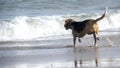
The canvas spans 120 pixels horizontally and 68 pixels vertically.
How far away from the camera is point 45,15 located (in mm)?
24000

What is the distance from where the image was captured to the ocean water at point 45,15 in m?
20.1

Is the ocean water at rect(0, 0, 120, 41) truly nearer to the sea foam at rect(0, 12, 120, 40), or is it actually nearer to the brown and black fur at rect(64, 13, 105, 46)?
the sea foam at rect(0, 12, 120, 40)

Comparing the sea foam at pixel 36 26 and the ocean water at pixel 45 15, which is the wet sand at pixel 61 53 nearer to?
the sea foam at pixel 36 26

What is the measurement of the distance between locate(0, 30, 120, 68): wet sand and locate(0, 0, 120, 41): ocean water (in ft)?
6.67

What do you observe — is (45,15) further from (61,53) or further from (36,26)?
(61,53)

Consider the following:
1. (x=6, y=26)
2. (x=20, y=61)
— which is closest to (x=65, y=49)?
(x=20, y=61)

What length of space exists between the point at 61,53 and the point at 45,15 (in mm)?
9411

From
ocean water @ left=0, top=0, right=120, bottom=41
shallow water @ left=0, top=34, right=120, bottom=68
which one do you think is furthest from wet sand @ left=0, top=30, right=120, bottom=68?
ocean water @ left=0, top=0, right=120, bottom=41

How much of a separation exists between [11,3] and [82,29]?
13.5 meters

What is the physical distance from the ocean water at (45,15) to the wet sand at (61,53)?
6.67ft

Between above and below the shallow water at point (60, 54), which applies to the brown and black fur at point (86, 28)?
above

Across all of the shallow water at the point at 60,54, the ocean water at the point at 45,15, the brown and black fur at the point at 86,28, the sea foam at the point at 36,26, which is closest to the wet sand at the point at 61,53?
the shallow water at the point at 60,54

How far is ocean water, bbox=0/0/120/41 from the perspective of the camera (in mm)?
20059

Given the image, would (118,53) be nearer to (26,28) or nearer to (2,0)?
(26,28)
